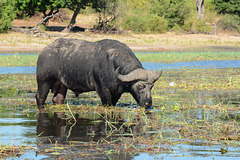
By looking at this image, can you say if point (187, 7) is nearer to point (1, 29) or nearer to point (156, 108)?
point (1, 29)

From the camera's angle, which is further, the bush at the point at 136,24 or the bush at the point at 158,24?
the bush at the point at 158,24

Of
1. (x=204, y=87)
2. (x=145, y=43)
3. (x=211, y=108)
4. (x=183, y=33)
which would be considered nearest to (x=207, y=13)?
(x=183, y=33)

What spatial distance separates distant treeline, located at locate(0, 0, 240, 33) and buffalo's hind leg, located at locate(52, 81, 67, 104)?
26.9 meters

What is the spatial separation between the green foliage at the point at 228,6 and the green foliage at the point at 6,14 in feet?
94.1

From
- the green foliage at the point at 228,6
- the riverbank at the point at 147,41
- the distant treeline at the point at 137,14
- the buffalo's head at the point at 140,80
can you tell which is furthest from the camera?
the green foliage at the point at 228,6

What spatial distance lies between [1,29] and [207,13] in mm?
31712

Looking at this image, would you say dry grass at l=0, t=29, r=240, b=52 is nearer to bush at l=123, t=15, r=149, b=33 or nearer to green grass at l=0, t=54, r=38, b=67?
bush at l=123, t=15, r=149, b=33

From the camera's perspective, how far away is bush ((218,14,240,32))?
170ft

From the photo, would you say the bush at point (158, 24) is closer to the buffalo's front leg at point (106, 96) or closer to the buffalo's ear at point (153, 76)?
the buffalo's front leg at point (106, 96)

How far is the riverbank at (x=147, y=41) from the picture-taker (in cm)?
3192

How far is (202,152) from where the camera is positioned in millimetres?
6035

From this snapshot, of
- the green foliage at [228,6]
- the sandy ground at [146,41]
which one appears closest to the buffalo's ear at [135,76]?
the sandy ground at [146,41]

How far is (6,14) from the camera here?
38.6 metres

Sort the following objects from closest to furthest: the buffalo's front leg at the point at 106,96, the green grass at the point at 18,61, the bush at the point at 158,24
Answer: the buffalo's front leg at the point at 106,96 → the green grass at the point at 18,61 → the bush at the point at 158,24
